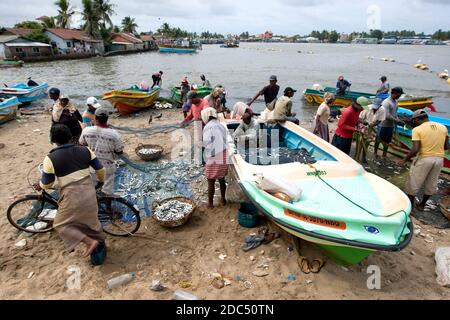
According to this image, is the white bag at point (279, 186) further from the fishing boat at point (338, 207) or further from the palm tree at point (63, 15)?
the palm tree at point (63, 15)

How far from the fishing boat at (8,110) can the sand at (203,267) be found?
745cm

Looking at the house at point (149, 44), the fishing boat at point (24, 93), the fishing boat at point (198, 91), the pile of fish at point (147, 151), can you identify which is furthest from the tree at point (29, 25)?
the pile of fish at point (147, 151)

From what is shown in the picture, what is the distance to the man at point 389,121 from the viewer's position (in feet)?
23.4

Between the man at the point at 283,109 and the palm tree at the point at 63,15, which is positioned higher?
the palm tree at the point at 63,15

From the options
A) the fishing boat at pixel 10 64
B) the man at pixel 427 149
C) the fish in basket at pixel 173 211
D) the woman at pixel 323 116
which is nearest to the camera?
the fish in basket at pixel 173 211

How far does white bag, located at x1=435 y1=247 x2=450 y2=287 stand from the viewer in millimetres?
3674

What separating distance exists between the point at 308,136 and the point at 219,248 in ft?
10.1

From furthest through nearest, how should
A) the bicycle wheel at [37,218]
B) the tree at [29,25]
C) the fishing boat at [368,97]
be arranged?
1. the tree at [29,25]
2. the fishing boat at [368,97]
3. the bicycle wheel at [37,218]

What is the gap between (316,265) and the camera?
382cm

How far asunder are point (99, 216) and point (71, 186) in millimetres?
1300

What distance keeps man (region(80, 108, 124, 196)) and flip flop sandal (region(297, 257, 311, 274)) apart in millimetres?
3023

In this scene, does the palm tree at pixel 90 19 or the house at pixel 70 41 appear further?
the palm tree at pixel 90 19

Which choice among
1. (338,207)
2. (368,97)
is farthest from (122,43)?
(338,207)

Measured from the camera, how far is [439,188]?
657 cm
